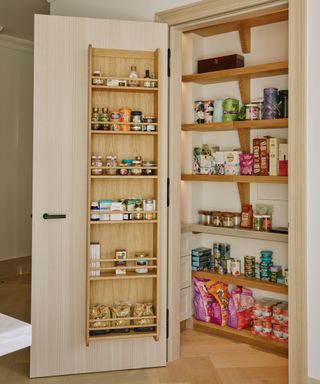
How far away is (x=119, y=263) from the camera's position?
109 inches

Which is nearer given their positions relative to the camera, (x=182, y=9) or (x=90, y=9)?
(x=182, y=9)

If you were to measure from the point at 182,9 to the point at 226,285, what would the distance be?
2092 mm

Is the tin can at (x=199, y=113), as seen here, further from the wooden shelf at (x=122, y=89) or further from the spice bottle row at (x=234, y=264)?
the spice bottle row at (x=234, y=264)

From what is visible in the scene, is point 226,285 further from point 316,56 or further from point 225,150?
point 316,56

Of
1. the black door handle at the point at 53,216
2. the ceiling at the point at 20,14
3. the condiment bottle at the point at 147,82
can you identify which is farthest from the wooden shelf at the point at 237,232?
the ceiling at the point at 20,14

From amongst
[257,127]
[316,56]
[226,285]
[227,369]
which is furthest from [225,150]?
[227,369]

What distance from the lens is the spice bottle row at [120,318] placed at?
271 centimetres

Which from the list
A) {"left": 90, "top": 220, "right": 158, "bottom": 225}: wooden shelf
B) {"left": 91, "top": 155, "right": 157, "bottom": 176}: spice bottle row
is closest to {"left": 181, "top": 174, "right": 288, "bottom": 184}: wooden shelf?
{"left": 91, "top": 155, "right": 157, "bottom": 176}: spice bottle row

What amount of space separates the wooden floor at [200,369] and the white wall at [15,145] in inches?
103

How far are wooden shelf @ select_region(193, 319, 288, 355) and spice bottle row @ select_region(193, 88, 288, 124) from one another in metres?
1.59

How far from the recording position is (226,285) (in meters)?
3.56

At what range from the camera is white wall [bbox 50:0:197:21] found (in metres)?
2.96

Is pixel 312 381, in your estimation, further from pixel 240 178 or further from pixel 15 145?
pixel 15 145

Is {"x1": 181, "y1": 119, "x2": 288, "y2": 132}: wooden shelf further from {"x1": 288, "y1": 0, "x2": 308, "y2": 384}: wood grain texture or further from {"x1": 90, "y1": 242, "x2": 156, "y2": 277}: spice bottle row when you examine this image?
{"x1": 90, "y1": 242, "x2": 156, "y2": 277}: spice bottle row
